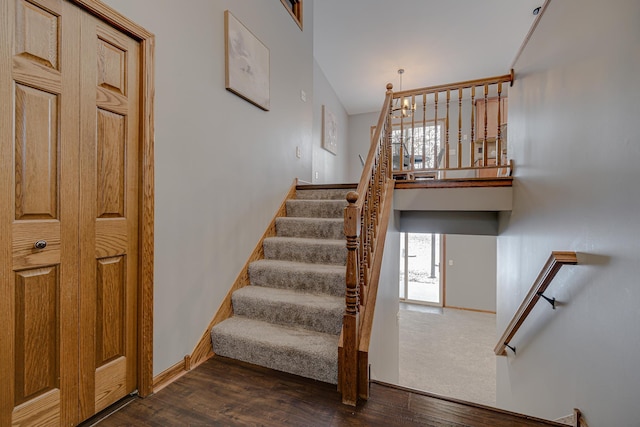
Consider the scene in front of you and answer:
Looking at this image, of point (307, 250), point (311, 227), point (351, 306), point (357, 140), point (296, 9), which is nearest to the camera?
point (351, 306)

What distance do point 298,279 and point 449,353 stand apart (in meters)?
4.09

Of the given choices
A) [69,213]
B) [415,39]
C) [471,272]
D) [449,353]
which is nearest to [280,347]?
[69,213]

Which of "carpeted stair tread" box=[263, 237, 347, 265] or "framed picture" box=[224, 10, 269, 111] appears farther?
"carpeted stair tread" box=[263, 237, 347, 265]

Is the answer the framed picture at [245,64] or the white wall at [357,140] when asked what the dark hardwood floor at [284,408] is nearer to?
the framed picture at [245,64]

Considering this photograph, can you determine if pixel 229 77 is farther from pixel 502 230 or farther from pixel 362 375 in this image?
pixel 502 230

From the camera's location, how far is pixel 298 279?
2295 millimetres

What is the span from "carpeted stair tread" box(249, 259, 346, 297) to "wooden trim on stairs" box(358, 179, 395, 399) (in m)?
0.24

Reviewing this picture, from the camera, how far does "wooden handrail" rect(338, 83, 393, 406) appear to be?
158 cm

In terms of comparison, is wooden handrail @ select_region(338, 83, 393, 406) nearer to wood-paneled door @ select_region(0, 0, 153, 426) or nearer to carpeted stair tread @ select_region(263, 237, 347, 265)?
carpeted stair tread @ select_region(263, 237, 347, 265)

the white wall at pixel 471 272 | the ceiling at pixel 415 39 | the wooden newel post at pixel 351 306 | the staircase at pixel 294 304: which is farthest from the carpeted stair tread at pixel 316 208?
the white wall at pixel 471 272

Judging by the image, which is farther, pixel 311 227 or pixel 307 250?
pixel 311 227

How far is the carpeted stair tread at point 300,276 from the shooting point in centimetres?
219

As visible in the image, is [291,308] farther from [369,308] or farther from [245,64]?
[245,64]

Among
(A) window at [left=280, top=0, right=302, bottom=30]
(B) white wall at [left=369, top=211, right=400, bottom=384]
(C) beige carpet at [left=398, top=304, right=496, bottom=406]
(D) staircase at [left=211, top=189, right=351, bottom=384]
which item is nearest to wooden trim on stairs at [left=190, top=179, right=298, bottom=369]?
(D) staircase at [left=211, top=189, right=351, bottom=384]
